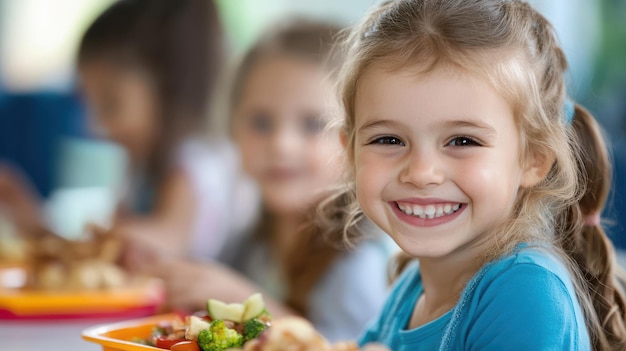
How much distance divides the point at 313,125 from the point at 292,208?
0.17 metres

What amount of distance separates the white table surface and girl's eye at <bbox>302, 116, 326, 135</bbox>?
52 centimetres

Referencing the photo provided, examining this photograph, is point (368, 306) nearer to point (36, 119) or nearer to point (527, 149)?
point (527, 149)

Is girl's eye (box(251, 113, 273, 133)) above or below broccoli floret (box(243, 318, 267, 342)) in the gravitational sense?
above

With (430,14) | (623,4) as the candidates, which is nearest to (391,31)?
(430,14)

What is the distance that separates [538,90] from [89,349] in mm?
709

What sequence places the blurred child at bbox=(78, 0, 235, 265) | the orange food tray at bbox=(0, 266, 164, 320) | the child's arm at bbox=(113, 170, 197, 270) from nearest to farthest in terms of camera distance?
the orange food tray at bbox=(0, 266, 164, 320), the child's arm at bbox=(113, 170, 197, 270), the blurred child at bbox=(78, 0, 235, 265)

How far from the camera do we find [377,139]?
0.88m

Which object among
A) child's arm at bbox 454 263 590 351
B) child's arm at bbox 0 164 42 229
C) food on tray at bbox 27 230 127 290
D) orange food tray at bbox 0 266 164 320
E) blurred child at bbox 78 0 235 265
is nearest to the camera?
child's arm at bbox 454 263 590 351

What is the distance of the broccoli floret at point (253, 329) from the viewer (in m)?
0.81

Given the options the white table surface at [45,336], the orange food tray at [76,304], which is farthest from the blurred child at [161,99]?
the white table surface at [45,336]

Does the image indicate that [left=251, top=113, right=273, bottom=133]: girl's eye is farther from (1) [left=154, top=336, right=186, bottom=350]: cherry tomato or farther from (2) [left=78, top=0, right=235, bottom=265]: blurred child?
(1) [left=154, top=336, right=186, bottom=350]: cherry tomato

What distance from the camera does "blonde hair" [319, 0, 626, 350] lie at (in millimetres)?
852

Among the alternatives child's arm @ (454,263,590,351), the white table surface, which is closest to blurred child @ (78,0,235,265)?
the white table surface

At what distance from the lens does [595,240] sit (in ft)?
3.19
